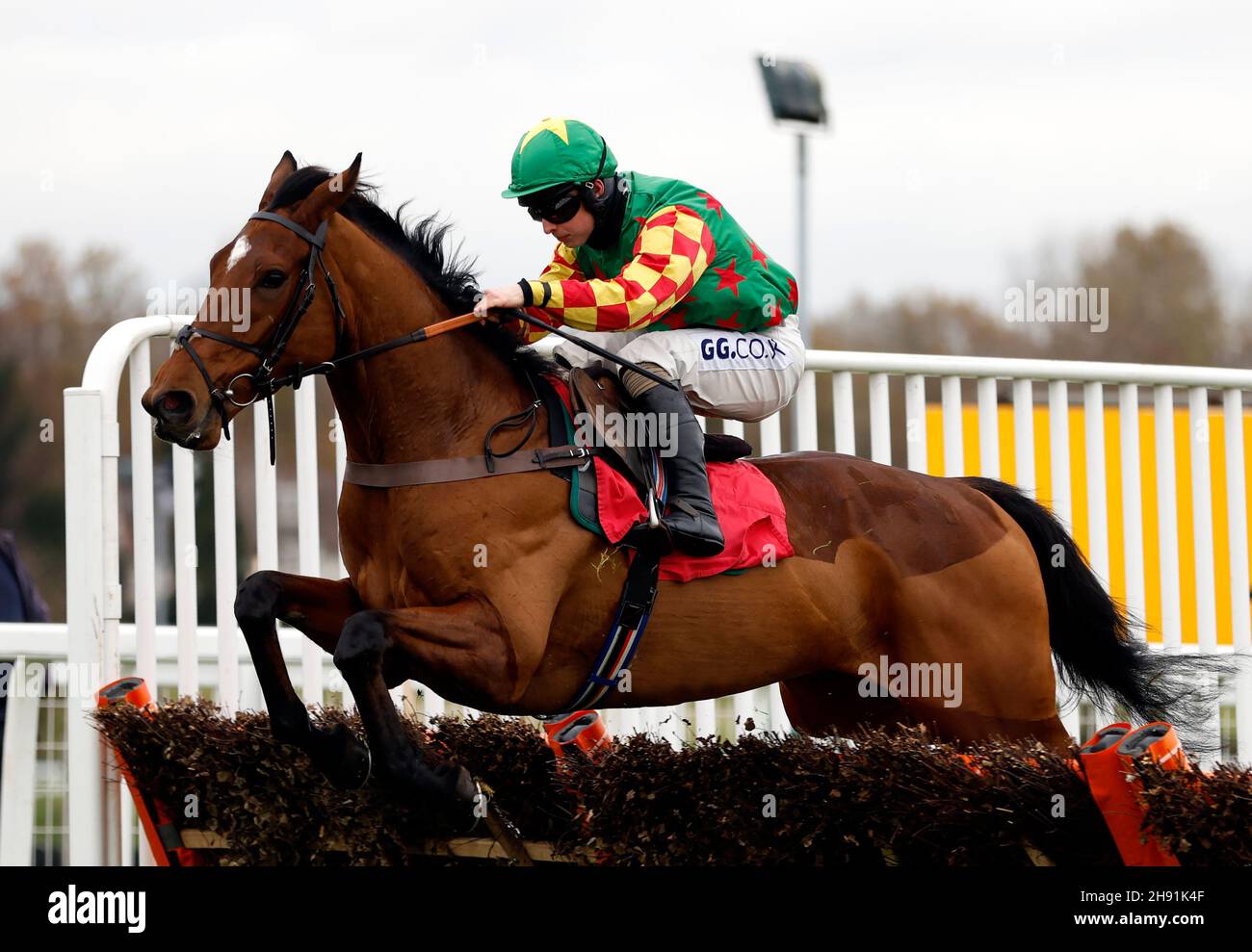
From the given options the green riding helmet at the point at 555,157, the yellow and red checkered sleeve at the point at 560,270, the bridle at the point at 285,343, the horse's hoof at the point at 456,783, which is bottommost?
the horse's hoof at the point at 456,783

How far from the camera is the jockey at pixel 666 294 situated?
4215 mm

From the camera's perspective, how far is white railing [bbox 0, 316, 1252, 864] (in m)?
4.93

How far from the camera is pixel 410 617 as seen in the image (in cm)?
388

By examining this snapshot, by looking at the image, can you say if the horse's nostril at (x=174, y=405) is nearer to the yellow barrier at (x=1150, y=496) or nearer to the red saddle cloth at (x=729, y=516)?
the red saddle cloth at (x=729, y=516)

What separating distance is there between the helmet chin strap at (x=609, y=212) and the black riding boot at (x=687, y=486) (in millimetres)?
485

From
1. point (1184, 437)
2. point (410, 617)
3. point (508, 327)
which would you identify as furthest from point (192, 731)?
point (1184, 437)

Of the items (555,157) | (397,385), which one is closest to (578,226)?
(555,157)

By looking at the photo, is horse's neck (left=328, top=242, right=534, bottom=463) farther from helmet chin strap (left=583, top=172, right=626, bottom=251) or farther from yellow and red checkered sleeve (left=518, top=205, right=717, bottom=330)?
helmet chin strap (left=583, top=172, right=626, bottom=251)

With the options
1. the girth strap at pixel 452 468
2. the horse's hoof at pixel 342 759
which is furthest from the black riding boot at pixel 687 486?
the horse's hoof at pixel 342 759

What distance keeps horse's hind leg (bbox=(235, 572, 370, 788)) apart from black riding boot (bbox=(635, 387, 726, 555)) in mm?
956
